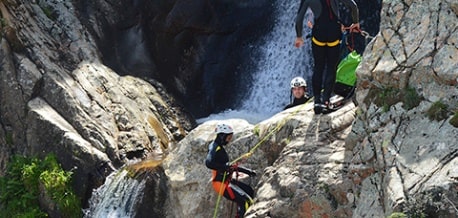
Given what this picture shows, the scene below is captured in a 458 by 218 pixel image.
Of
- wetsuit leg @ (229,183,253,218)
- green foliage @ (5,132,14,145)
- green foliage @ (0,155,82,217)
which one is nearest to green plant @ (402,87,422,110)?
wetsuit leg @ (229,183,253,218)

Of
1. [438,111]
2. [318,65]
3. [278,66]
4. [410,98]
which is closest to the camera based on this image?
[438,111]

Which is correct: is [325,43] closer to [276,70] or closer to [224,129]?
[224,129]

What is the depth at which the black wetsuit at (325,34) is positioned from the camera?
8.43 m

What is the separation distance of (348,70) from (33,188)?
7835 mm

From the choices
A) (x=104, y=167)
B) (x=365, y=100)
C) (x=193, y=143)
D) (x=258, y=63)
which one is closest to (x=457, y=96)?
(x=365, y=100)

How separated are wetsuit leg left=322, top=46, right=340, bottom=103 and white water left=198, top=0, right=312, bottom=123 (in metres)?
8.11

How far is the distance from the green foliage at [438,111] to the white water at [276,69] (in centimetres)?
1048

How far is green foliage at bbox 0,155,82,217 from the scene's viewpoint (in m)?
12.9

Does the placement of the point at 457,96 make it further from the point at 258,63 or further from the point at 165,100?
the point at 258,63

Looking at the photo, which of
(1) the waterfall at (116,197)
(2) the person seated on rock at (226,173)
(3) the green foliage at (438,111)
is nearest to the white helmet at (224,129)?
(2) the person seated on rock at (226,173)

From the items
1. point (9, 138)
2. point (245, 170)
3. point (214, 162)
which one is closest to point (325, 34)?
point (245, 170)

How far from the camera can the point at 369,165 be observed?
22.8 ft

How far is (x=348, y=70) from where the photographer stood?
364 inches

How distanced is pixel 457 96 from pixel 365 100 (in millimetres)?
1445
